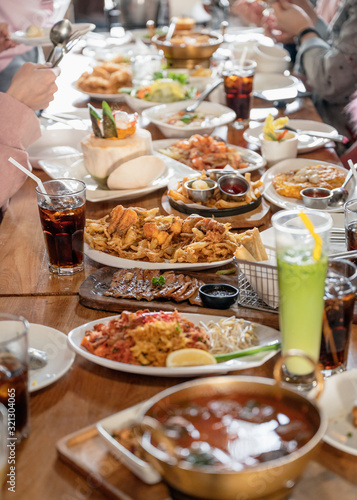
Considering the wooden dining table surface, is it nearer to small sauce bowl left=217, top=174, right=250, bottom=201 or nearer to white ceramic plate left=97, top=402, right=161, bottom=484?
white ceramic plate left=97, top=402, right=161, bottom=484

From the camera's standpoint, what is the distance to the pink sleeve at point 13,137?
219 cm

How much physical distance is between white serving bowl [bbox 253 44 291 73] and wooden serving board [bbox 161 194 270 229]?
6.89 ft

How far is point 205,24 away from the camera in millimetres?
5859

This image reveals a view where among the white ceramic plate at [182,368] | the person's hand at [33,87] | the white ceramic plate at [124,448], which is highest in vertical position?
the person's hand at [33,87]

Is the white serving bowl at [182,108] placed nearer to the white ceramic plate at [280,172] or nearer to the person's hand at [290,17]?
the white ceramic plate at [280,172]

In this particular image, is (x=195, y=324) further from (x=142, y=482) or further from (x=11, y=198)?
(x=11, y=198)

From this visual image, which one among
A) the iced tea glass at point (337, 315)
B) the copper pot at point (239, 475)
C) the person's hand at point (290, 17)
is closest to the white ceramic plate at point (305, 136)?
the person's hand at point (290, 17)

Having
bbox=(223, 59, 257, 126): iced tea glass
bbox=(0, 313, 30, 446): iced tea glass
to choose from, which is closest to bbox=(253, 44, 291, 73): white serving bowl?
bbox=(223, 59, 257, 126): iced tea glass

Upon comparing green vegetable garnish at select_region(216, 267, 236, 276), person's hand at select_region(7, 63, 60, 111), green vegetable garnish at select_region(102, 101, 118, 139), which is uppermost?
person's hand at select_region(7, 63, 60, 111)

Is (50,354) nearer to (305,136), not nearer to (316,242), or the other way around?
(316,242)

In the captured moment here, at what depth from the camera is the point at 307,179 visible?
2.40 metres

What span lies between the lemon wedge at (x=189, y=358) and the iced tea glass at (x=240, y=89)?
84.8 inches

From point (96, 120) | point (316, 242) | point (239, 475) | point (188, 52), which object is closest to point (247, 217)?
point (96, 120)

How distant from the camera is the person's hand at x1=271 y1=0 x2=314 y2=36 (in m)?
4.19
